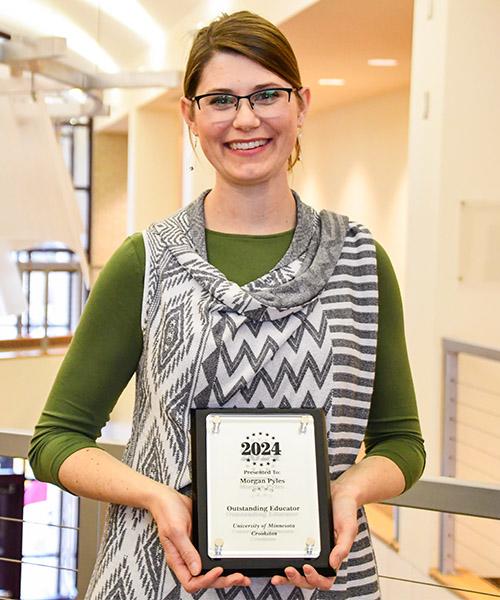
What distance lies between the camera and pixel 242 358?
2.97ft

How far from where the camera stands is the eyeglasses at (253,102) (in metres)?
0.92

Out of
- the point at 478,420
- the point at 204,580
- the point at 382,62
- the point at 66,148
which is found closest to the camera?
the point at 204,580

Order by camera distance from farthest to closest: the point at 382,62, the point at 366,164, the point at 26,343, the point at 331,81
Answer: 1. the point at 366,164
2. the point at 331,81
3. the point at 382,62
4. the point at 26,343

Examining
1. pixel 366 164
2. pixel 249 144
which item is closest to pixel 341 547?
pixel 249 144

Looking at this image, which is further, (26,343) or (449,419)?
(26,343)

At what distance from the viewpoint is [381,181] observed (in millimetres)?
7652

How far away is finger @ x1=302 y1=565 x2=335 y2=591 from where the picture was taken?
81 cm

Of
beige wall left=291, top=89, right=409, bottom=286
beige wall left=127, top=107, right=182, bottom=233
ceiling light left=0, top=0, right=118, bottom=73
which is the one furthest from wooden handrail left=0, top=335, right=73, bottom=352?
beige wall left=291, top=89, right=409, bottom=286

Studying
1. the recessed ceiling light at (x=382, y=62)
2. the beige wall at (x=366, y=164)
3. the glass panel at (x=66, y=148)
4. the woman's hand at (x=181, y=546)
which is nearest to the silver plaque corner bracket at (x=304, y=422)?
the woman's hand at (x=181, y=546)

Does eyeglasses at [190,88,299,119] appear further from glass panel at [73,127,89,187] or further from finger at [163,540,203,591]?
glass panel at [73,127,89,187]

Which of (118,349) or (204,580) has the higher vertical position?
(118,349)

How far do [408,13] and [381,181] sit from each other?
2.87m

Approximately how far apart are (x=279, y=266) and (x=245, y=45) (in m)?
0.20

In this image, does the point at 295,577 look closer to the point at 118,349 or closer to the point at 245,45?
the point at 118,349
